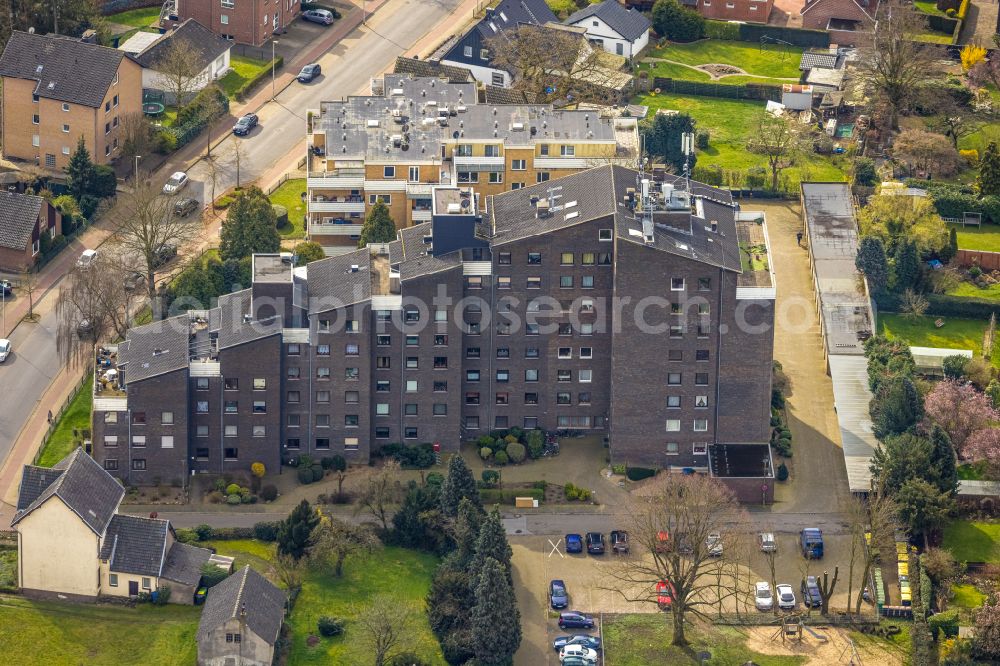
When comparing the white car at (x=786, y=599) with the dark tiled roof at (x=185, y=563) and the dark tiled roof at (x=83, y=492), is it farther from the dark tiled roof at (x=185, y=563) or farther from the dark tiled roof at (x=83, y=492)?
the dark tiled roof at (x=83, y=492)

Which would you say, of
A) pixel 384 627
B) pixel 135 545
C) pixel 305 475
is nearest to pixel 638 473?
pixel 305 475

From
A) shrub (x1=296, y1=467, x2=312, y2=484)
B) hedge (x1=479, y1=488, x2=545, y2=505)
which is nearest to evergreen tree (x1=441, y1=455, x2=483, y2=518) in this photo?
hedge (x1=479, y1=488, x2=545, y2=505)

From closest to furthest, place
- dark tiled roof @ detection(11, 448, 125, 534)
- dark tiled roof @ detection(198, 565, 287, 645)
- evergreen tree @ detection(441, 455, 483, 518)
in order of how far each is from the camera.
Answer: dark tiled roof @ detection(198, 565, 287, 645)
dark tiled roof @ detection(11, 448, 125, 534)
evergreen tree @ detection(441, 455, 483, 518)

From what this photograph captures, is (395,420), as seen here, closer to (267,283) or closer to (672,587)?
(267,283)

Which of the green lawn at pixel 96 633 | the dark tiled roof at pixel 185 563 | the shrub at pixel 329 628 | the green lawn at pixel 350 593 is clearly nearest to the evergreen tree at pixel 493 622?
the green lawn at pixel 350 593

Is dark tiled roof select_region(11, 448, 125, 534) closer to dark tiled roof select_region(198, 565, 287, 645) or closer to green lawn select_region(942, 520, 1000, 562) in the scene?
dark tiled roof select_region(198, 565, 287, 645)

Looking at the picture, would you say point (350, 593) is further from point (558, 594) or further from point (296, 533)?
point (558, 594)
